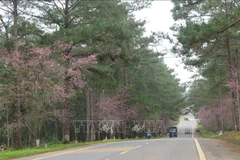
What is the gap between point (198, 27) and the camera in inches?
718

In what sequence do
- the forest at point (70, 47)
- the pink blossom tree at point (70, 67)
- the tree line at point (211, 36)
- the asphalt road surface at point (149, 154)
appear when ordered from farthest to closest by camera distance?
the pink blossom tree at point (70, 67), the forest at point (70, 47), the tree line at point (211, 36), the asphalt road surface at point (149, 154)

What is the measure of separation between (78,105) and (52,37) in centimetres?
3132

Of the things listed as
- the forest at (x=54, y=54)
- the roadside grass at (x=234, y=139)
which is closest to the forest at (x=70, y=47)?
the forest at (x=54, y=54)

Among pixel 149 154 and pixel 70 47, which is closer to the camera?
pixel 149 154

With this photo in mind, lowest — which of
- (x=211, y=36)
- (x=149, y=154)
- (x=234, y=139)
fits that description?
(x=234, y=139)

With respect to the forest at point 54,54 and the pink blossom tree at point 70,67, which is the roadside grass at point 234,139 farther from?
the pink blossom tree at point 70,67

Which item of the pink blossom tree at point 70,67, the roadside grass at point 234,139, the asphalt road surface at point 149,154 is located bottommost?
the roadside grass at point 234,139

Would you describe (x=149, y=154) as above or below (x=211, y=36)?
below

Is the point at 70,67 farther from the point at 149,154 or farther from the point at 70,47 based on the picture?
the point at 149,154

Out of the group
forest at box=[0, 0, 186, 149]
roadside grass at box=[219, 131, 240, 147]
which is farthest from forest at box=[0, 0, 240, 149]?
roadside grass at box=[219, 131, 240, 147]

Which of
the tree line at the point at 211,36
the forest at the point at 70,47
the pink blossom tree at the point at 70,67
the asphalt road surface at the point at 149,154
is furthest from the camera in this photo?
the pink blossom tree at the point at 70,67

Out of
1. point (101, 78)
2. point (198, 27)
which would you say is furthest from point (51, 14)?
point (198, 27)

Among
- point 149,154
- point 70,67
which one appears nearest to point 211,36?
point 149,154

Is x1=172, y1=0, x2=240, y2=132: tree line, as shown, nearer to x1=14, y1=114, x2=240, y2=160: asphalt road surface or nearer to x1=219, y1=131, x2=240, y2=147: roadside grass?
x1=219, y1=131, x2=240, y2=147: roadside grass
